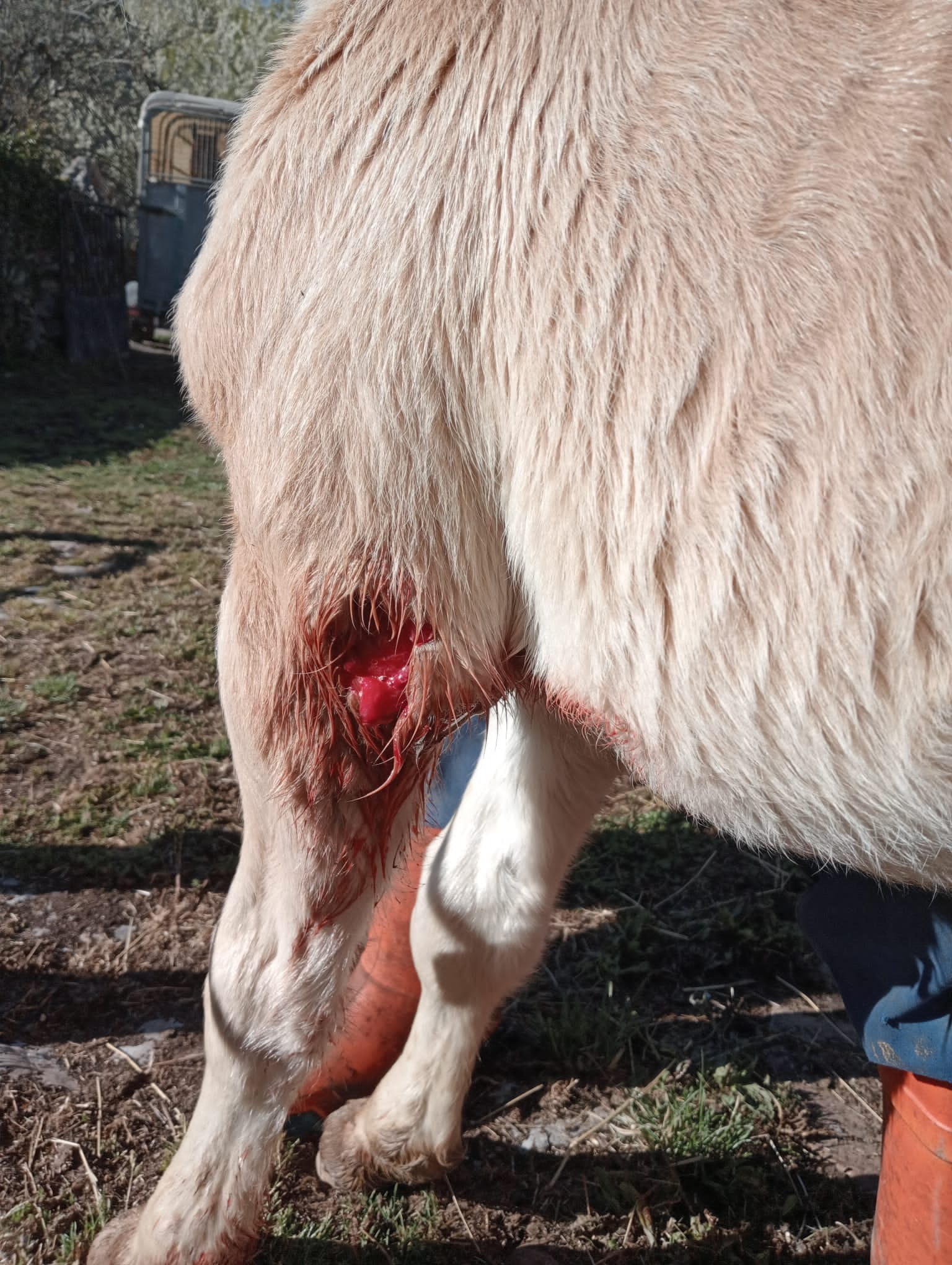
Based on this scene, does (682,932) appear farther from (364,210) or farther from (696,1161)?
(364,210)

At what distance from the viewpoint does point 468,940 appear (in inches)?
74.1

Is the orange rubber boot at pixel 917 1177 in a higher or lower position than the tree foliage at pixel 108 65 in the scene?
lower

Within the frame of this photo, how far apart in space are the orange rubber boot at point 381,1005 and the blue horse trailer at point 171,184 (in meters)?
12.5

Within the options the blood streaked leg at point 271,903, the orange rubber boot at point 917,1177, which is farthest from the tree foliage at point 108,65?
the orange rubber boot at point 917,1177

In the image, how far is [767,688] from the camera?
40.2 inches

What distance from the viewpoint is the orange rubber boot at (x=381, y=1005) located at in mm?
2117

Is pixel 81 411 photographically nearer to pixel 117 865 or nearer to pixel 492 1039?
pixel 117 865

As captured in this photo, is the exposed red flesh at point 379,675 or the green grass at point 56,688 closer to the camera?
the exposed red flesh at point 379,675

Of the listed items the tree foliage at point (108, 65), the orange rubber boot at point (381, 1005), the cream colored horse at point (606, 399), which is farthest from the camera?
the tree foliage at point (108, 65)

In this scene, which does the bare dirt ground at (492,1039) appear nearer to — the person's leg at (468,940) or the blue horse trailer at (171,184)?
the person's leg at (468,940)

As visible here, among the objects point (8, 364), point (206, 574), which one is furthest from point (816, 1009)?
point (8, 364)

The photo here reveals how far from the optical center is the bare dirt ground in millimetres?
1837

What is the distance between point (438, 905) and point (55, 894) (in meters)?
1.11

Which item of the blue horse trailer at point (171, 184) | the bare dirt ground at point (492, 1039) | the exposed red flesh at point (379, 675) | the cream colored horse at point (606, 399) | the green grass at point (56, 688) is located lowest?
the bare dirt ground at point (492, 1039)
